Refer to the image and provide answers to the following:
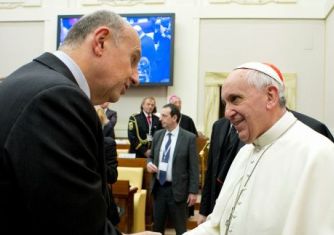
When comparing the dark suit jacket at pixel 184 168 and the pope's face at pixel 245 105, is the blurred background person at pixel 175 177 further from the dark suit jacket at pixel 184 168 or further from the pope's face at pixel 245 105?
the pope's face at pixel 245 105

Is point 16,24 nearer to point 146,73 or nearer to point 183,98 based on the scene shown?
point 146,73

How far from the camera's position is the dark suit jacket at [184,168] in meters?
4.89

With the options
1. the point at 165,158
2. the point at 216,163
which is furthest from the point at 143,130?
the point at 216,163

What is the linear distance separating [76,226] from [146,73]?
35.1ft

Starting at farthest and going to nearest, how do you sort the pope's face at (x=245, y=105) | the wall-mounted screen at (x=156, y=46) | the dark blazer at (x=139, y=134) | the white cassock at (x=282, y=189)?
the wall-mounted screen at (x=156, y=46)
the dark blazer at (x=139, y=134)
the pope's face at (x=245, y=105)
the white cassock at (x=282, y=189)

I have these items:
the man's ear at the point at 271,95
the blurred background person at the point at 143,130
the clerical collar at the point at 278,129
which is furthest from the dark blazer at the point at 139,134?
the man's ear at the point at 271,95

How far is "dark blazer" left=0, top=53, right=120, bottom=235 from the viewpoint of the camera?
0.96 metres

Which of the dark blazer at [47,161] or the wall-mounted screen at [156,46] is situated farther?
the wall-mounted screen at [156,46]

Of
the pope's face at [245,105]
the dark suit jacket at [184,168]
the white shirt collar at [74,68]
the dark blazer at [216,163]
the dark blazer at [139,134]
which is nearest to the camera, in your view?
the white shirt collar at [74,68]

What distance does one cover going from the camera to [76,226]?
999 millimetres

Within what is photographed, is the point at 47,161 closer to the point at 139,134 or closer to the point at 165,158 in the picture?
the point at 165,158

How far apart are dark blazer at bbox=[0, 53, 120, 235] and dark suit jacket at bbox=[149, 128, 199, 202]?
387 cm

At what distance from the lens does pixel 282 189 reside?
1998mm

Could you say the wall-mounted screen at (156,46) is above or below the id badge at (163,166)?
above
